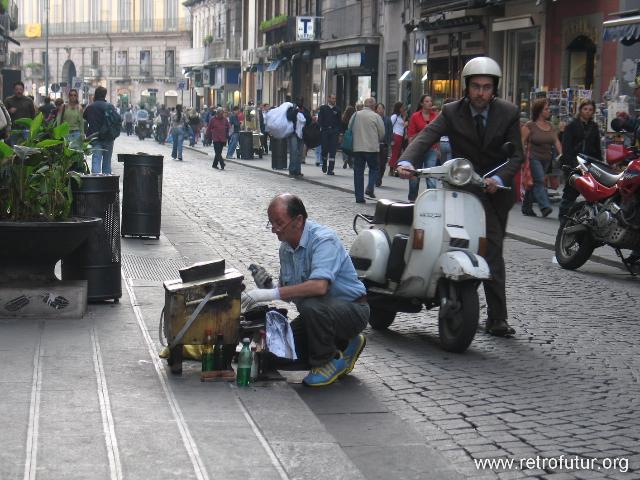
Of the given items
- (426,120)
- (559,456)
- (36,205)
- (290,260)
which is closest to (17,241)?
(36,205)

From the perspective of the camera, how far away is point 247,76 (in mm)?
68500

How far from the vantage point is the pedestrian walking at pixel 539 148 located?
1895 cm

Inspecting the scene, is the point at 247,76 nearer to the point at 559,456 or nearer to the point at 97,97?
the point at 97,97

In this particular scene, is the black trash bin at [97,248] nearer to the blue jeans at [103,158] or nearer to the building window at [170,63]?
the blue jeans at [103,158]

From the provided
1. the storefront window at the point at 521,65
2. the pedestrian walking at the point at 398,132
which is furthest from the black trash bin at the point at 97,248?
the storefront window at the point at 521,65

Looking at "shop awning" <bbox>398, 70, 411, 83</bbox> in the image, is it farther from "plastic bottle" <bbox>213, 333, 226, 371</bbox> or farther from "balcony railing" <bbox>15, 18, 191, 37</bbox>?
"balcony railing" <bbox>15, 18, 191, 37</bbox>

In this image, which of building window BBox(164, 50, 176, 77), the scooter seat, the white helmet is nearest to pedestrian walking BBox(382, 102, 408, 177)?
the scooter seat

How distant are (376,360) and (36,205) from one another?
241 centimetres

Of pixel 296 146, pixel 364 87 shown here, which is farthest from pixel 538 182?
pixel 364 87

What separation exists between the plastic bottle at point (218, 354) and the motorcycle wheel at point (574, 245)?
647cm

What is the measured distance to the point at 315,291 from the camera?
6938 mm

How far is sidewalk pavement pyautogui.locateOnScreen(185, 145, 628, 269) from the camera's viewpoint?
1491 cm

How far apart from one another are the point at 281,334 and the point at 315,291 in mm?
293

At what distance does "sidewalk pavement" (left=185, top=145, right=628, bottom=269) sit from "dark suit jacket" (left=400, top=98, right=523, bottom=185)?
4.70 metres
